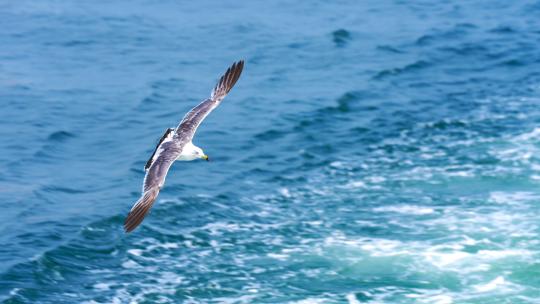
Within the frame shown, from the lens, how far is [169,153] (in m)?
19.2

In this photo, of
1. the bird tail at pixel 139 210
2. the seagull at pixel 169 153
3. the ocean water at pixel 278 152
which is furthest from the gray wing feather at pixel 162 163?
the ocean water at pixel 278 152

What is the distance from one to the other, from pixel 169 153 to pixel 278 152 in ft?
28.2

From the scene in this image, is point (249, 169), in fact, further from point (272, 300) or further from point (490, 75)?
point (490, 75)

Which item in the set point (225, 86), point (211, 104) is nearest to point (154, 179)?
point (211, 104)

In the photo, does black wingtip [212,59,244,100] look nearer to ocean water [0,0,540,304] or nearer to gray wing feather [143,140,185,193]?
gray wing feather [143,140,185,193]

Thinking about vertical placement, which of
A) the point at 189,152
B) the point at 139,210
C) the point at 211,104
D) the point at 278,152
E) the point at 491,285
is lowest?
the point at 139,210

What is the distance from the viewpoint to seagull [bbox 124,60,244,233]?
17.2 metres

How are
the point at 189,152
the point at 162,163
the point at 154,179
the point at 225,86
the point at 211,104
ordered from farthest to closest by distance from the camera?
the point at 225,86 < the point at 211,104 < the point at 189,152 < the point at 162,163 < the point at 154,179

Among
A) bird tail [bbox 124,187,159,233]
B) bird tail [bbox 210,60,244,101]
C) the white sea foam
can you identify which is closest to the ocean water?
the white sea foam

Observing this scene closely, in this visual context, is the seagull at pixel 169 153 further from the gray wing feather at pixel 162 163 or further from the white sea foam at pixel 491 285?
the white sea foam at pixel 491 285

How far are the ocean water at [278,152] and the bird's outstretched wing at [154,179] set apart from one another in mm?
2951

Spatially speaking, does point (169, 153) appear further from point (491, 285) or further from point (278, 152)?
point (278, 152)

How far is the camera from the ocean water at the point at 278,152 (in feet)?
68.6

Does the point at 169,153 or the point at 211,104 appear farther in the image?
the point at 211,104
